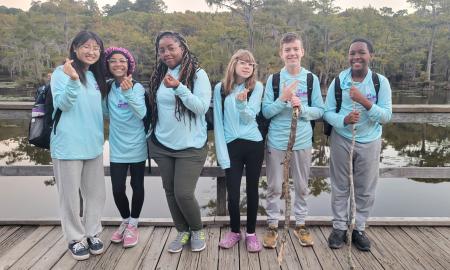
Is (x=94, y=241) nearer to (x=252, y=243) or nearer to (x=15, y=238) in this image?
(x=15, y=238)

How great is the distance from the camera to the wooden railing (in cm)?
332

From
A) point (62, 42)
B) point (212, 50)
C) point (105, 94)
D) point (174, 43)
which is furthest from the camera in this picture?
point (62, 42)

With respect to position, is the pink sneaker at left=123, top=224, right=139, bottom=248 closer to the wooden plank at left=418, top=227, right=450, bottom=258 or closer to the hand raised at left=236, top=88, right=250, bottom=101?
the hand raised at left=236, top=88, right=250, bottom=101

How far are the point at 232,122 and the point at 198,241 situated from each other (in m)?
0.98

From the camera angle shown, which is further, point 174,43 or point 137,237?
point 137,237

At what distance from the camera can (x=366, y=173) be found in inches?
116

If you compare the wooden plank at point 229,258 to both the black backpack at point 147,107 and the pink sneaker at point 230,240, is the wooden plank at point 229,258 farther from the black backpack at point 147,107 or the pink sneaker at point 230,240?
the black backpack at point 147,107

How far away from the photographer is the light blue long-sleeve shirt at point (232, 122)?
282 centimetres

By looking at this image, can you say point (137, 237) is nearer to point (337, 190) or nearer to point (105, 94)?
point (105, 94)

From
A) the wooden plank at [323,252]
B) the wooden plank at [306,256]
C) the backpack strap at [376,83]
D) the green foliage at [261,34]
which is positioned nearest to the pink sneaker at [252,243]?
the wooden plank at [306,256]

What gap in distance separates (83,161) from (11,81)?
151ft

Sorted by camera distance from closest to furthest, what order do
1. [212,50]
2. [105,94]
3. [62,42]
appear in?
1. [105,94]
2. [212,50]
3. [62,42]

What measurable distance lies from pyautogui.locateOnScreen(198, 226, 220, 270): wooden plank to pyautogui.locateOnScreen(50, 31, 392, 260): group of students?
7 centimetres

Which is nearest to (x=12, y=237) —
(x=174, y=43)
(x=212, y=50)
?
(x=174, y=43)
